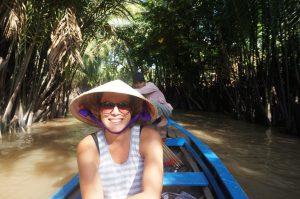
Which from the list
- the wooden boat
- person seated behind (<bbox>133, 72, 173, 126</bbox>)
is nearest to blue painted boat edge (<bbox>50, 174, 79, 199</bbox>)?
the wooden boat

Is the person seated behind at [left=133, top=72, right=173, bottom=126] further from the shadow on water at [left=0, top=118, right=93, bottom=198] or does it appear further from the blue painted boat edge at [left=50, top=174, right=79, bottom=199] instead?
the blue painted boat edge at [left=50, top=174, right=79, bottom=199]

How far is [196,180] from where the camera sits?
2.83m

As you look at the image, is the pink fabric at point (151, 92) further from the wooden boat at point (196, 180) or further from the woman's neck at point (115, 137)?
the woman's neck at point (115, 137)

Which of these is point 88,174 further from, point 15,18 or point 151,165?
point 15,18

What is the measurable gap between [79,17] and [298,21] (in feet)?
15.1

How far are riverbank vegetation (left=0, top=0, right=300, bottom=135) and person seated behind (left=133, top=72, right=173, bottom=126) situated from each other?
1811 millimetres

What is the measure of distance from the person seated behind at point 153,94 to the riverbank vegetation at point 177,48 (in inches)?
71.3

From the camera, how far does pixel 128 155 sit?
1933 mm

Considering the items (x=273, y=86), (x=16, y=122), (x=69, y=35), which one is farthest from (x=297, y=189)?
(x=16, y=122)

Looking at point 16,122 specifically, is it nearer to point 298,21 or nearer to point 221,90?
point 298,21

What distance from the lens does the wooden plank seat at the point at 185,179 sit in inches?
108

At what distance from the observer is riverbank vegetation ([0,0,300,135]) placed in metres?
6.68

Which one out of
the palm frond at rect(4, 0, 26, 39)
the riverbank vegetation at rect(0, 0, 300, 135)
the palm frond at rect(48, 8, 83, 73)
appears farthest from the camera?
the riverbank vegetation at rect(0, 0, 300, 135)

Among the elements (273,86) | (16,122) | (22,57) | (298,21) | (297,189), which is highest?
(298,21)
